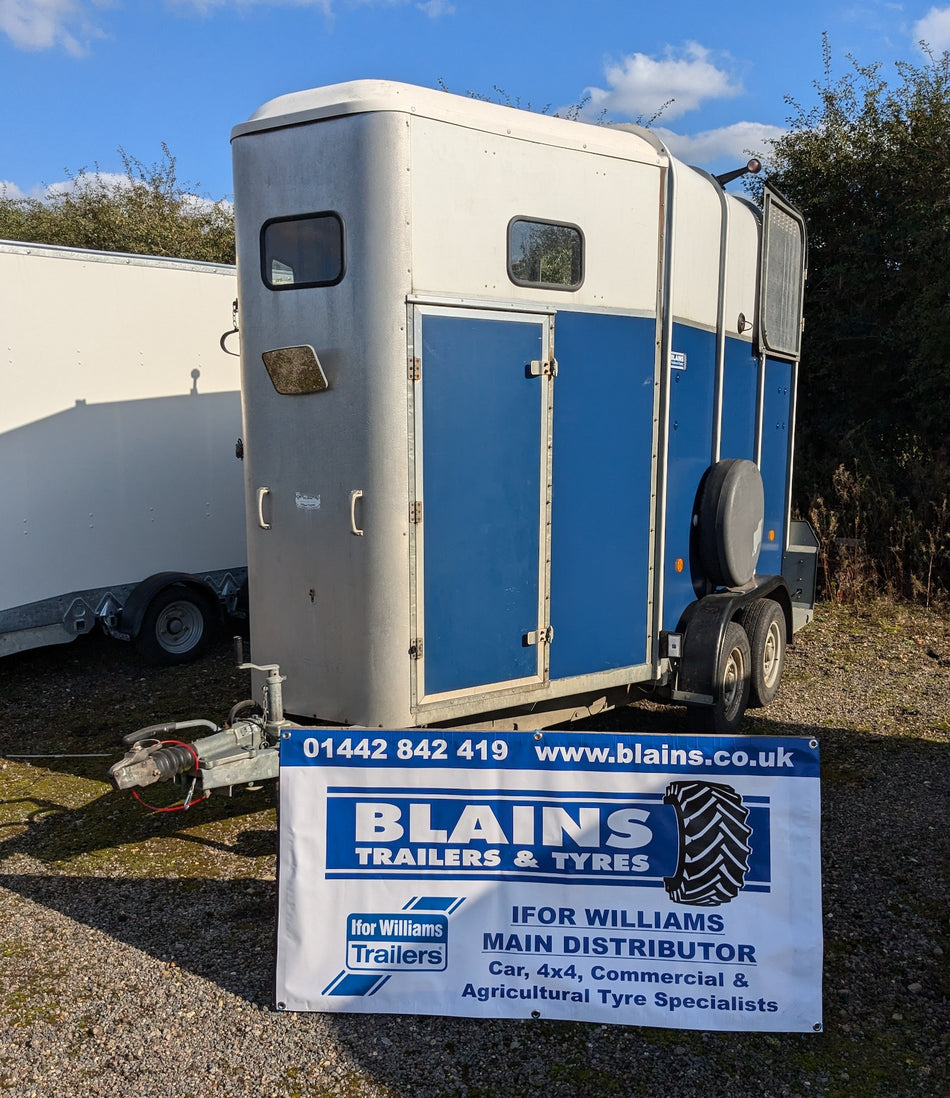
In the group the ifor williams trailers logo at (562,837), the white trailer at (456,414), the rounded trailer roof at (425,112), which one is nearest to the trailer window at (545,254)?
the white trailer at (456,414)

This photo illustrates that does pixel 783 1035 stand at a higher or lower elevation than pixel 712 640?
lower

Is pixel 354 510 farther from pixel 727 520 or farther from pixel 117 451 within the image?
pixel 117 451

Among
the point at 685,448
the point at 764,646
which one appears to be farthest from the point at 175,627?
the point at 764,646

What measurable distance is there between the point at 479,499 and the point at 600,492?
33.0 inches

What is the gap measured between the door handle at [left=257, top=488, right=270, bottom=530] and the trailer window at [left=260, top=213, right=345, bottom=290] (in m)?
1.01

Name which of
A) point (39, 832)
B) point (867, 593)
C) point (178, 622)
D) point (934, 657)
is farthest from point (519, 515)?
point (867, 593)

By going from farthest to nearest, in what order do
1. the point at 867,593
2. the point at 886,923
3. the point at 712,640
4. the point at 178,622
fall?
the point at 867,593
the point at 178,622
the point at 712,640
the point at 886,923

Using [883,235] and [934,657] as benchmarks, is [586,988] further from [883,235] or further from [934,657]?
[883,235]

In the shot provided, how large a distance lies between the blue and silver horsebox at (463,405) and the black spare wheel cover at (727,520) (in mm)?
352

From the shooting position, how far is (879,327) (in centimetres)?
1130

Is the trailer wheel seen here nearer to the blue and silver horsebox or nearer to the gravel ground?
the gravel ground

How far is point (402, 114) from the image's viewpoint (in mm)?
4332

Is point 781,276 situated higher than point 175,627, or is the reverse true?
point 781,276

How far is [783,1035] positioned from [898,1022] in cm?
47
